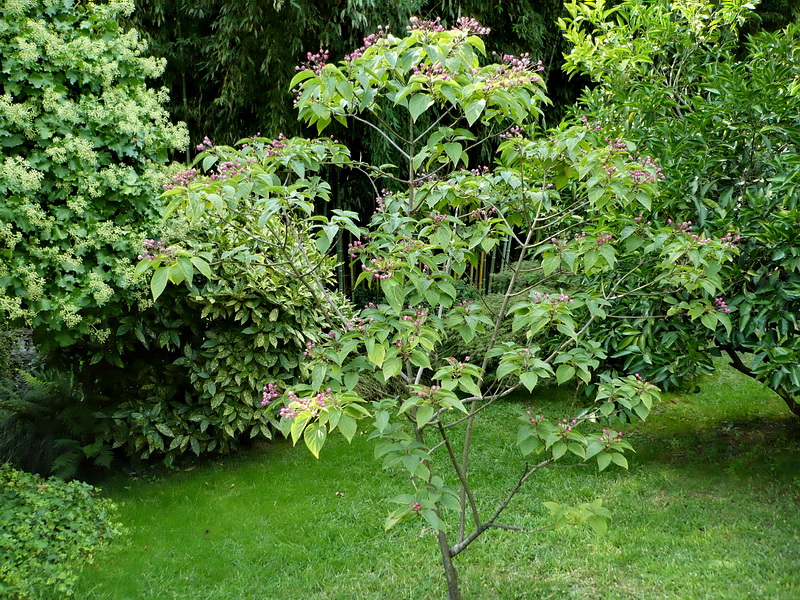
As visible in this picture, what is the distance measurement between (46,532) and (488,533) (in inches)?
75.0

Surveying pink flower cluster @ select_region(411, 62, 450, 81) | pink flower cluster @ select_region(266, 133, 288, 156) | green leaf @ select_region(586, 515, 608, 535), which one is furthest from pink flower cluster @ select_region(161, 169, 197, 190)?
green leaf @ select_region(586, 515, 608, 535)

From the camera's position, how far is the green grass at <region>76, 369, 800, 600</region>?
8.18ft

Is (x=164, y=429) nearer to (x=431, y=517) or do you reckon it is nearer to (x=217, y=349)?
(x=217, y=349)

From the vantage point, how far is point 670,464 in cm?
366

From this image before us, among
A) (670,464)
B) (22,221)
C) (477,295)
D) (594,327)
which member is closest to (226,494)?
(22,221)

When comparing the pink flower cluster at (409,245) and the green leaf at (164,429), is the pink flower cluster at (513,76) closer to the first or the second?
the pink flower cluster at (409,245)

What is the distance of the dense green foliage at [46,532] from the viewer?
7.84 feet

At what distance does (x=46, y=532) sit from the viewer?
269 centimetres

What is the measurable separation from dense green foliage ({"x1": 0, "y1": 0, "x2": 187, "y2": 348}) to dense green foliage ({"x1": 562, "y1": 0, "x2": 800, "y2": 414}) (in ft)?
7.38

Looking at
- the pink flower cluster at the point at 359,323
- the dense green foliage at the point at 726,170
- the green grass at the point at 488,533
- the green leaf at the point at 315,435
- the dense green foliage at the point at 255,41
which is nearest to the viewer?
the green leaf at the point at 315,435

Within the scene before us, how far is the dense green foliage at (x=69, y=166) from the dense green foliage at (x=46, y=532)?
26.5 inches

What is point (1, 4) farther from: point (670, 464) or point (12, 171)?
point (670, 464)

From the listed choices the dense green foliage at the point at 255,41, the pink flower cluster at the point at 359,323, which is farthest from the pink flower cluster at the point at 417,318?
the dense green foliage at the point at 255,41

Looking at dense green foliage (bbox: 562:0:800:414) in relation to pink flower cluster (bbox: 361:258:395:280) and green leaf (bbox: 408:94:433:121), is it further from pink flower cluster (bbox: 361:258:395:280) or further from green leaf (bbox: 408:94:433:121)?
pink flower cluster (bbox: 361:258:395:280)
